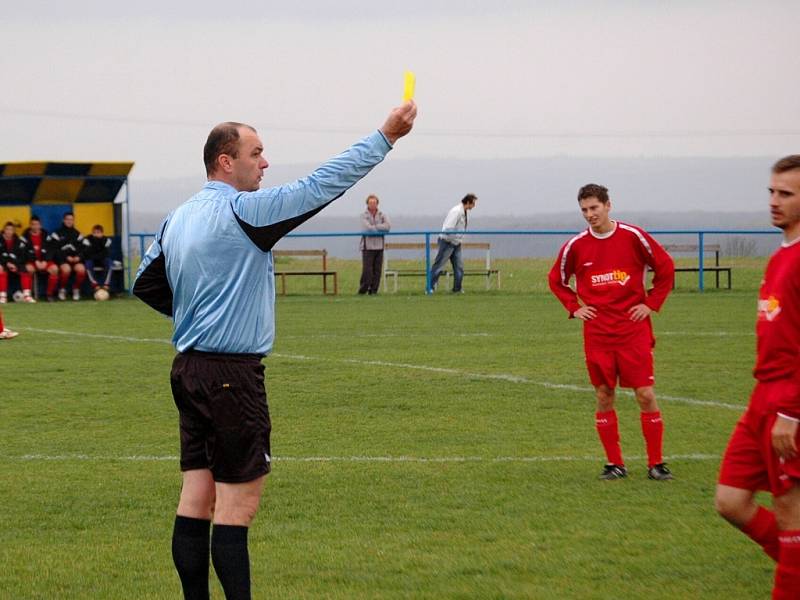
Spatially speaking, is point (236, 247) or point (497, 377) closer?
point (236, 247)

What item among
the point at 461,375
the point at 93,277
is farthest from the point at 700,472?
the point at 93,277

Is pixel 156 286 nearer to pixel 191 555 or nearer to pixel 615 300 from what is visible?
pixel 191 555

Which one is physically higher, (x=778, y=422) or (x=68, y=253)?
(x=68, y=253)

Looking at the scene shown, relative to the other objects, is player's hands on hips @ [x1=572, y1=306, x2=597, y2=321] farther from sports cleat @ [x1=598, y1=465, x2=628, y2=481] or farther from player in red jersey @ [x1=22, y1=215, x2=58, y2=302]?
player in red jersey @ [x1=22, y1=215, x2=58, y2=302]

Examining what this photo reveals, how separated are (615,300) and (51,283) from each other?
770 inches

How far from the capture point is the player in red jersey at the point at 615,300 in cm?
826

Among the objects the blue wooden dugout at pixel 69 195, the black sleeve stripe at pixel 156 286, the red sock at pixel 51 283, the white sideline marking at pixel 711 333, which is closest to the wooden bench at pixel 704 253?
the white sideline marking at pixel 711 333

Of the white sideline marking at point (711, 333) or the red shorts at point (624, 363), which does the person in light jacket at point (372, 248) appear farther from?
the red shorts at point (624, 363)

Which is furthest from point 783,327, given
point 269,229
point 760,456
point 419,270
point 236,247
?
point 419,270

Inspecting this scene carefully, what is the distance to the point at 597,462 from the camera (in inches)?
336

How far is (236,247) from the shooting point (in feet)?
15.9

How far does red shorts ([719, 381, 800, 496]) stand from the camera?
4863mm

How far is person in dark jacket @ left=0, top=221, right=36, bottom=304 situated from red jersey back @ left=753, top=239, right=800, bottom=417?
2188 cm

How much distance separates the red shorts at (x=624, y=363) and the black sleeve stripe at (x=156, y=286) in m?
3.63
